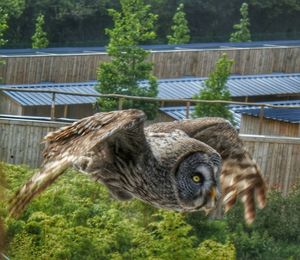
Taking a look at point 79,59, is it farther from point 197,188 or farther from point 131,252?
point 197,188

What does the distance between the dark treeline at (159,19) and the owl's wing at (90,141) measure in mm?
28779

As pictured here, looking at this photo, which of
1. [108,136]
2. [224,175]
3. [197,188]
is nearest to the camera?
[108,136]

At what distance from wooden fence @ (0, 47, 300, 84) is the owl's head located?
1850 cm

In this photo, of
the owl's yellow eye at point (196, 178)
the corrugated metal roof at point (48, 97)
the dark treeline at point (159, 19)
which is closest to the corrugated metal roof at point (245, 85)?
the corrugated metal roof at point (48, 97)

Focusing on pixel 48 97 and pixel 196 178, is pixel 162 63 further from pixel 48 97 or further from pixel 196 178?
pixel 196 178

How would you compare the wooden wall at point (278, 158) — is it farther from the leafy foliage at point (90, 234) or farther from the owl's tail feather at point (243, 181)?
the owl's tail feather at point (243, 181)

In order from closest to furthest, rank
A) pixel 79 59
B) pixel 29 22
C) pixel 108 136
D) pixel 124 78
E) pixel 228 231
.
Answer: pixel 108 136 < pixel 228 231 < pixel 124 78 < pixel 79 59 < pixel 29 22

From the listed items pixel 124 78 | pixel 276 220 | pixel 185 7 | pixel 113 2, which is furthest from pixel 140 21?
pixel 185 7

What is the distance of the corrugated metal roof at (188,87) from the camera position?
21609 millimetres

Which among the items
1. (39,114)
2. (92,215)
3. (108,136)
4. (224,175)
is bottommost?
(39,114)

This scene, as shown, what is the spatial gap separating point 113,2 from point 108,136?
36.4m

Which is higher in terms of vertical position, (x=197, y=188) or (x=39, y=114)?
(x=197, y=188)

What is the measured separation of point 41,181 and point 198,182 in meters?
Result: 1.06

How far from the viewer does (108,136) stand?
3.40m
